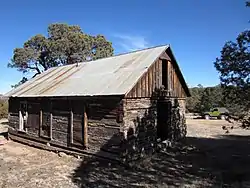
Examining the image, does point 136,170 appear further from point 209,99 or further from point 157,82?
point 209,99

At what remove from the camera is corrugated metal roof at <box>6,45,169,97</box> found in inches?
490

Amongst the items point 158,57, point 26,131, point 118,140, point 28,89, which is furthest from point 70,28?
point 118,140

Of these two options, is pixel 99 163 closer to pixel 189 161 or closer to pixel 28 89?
pixel 189 161

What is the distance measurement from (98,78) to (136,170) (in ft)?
18.5

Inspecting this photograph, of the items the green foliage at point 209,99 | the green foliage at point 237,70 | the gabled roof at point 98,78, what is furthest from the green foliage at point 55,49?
the green foliage at point 237,70

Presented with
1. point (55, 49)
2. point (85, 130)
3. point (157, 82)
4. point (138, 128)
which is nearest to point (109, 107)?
point (138, 128)

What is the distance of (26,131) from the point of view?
17391mm

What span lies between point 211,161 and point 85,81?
7698mm

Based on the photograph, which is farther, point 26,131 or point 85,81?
point 26,131

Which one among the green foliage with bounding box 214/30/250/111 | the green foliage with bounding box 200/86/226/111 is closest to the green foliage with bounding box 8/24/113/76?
the green foliage with bounding box 200/86/226/111

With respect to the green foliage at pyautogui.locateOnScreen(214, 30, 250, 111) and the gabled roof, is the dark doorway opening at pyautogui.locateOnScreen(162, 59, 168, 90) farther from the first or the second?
the green foliage at pyautogui.locateOnScreen(214, 30, 250, 111)

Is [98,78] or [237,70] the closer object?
[237,70]

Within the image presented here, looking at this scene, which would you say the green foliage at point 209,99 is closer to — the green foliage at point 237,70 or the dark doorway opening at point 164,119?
the dark doorway opening at point 164,119

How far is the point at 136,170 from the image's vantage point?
10828mm
